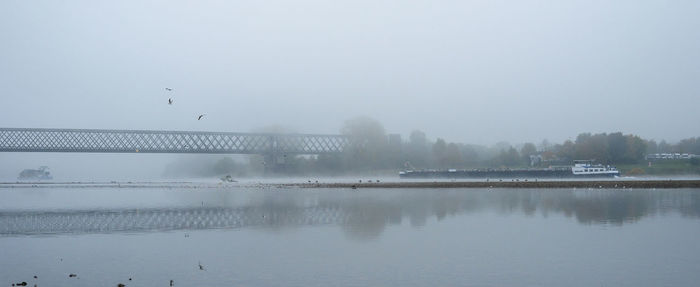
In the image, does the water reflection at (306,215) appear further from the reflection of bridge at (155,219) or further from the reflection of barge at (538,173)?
the reflection of barge at (538,173)

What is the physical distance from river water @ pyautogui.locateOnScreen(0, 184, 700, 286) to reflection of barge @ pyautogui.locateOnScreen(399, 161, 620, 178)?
64687 millimetres

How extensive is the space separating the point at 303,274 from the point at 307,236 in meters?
8.36

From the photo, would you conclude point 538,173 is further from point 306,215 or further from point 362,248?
point 362,248

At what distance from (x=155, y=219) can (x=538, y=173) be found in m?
84.2

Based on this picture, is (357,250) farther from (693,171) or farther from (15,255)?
(693,171)

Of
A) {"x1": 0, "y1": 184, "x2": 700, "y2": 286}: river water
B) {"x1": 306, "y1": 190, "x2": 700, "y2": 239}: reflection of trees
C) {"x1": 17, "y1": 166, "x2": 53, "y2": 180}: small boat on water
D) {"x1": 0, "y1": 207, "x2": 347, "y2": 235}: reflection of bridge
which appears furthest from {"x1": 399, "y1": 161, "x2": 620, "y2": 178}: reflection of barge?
{"x1": 17, "y1": 166, "x2": 53, "y2": 180}: small boat on water

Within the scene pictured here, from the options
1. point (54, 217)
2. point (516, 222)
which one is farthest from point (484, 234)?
point (54, 217)

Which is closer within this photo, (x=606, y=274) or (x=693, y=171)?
(x=606, y=274)

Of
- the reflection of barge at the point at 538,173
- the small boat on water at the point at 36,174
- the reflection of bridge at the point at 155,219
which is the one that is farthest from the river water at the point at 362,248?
the small boat on water at the point at 36,174

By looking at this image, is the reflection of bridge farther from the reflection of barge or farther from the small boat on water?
the small boat on water

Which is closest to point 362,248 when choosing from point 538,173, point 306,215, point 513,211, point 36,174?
point 306,215

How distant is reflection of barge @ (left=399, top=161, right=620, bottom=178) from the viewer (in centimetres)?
9738

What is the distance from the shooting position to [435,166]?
144 meters

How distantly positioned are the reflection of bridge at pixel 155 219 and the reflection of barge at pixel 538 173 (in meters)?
69.8
